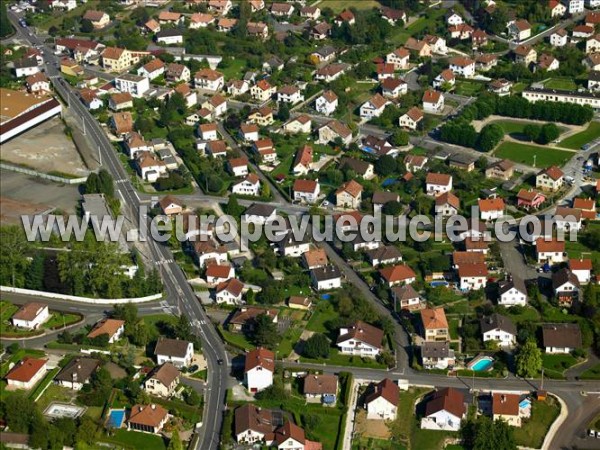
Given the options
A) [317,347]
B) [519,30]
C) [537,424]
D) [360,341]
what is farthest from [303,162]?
[519,30]

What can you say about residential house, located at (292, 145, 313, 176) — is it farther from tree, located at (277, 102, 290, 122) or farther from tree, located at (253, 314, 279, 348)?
tree, located at (253, 314, 279, 348)

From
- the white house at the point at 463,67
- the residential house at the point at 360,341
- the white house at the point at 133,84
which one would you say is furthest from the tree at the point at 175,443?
the white house at the point at 463,67

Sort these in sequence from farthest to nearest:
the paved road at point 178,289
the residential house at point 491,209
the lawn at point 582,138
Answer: the lawn at point 582,138 → the residential house at point 491,209 → the paved road at point 178,289

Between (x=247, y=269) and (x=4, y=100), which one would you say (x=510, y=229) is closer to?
(x=247, y=269)

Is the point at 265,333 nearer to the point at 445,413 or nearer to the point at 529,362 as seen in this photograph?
the point at 445,413

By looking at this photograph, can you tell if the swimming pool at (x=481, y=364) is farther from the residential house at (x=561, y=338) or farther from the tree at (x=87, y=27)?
the tree at (x=87, y=27)

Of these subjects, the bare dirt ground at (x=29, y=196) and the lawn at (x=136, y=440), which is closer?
the lawn at (x=136, y=440)
